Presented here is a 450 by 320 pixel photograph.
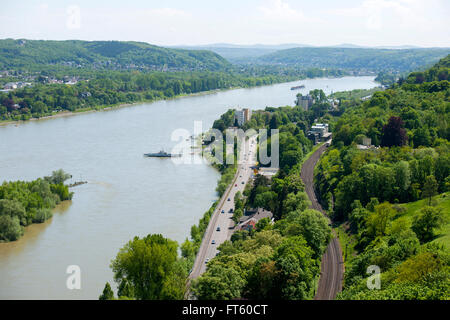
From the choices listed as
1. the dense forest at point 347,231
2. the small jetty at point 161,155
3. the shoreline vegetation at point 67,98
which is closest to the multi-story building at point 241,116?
the small jetty at point 161,155

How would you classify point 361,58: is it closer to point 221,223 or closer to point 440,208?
point 221,223

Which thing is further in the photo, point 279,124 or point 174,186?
point 279,124

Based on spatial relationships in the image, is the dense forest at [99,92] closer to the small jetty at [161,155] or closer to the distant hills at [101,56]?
the small jetty at [161,155]

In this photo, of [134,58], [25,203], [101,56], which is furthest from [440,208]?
[101,56]
